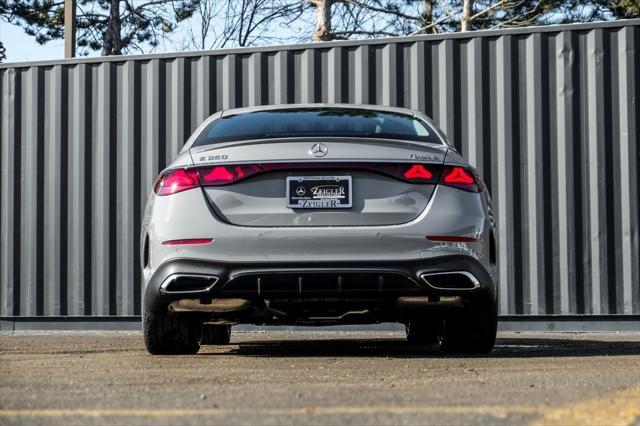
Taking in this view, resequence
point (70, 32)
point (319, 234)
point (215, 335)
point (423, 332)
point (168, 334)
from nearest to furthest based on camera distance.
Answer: point (319, 234)
point (168, 334)
point (423, 332)
point (215, 335)
point (70, 32)

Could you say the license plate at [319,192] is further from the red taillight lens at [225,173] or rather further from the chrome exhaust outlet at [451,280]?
the chrome exhaust outlet at [451,280]

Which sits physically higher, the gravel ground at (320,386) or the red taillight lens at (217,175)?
the red taillight lens at (217,175)

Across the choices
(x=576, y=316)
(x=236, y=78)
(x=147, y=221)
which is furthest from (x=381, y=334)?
(x=147, y=221)

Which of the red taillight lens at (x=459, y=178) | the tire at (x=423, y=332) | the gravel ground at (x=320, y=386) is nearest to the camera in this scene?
the gravel ground at (x=320, y=386)

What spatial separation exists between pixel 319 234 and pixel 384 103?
491 cm

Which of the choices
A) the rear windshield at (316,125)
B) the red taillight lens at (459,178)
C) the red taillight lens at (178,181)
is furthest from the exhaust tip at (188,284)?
the red taillight lens at (459,178)

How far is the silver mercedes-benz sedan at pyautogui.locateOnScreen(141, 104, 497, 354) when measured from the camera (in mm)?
5801

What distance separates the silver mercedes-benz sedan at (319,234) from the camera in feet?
19.0

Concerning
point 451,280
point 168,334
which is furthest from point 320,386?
point 168,334

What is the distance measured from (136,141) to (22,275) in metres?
1.62

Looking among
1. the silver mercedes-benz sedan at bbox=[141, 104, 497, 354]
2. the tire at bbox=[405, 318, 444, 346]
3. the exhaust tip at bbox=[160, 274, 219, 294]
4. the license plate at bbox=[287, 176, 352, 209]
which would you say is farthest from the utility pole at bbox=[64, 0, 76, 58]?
the license plate at bbox=[287, 176, 352, 209]

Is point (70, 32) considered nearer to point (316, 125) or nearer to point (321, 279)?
point (316, 125)

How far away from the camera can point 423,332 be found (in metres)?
7.70

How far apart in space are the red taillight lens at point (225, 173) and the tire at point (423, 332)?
6.27 feet
